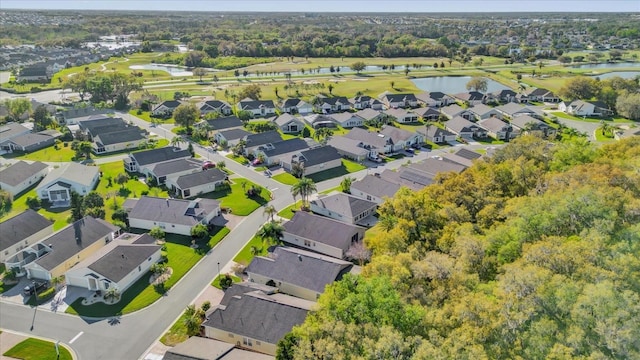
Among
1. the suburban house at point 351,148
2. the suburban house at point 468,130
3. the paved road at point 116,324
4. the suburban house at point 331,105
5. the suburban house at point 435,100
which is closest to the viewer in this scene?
the paved road at point 116,324

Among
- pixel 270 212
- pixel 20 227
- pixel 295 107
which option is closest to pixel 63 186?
pixel 20 227

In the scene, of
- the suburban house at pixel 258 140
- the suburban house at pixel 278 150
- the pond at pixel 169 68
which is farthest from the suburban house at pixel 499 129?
the pond at pixel 169 68

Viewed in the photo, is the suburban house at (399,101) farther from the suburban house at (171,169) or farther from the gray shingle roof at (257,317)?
the gray shingle roof at (257,317)

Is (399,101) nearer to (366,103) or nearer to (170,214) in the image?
(366,103)

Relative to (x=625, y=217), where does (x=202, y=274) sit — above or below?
below

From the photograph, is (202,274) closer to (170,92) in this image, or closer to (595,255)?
(595,255)

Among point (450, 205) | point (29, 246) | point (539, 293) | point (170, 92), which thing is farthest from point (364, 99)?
point (539, 293)

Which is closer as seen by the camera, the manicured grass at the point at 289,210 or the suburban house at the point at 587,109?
the manicured grass at the point at 289,210
